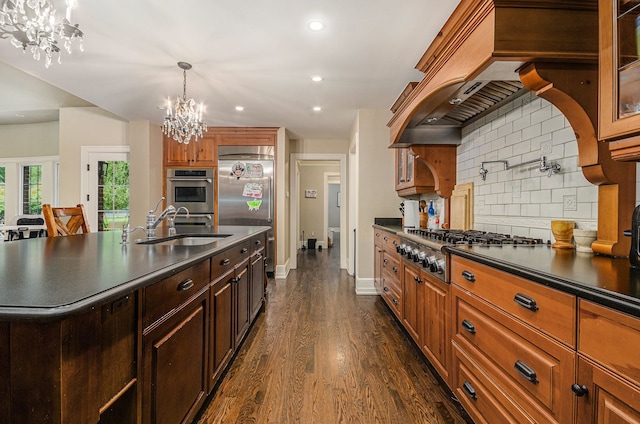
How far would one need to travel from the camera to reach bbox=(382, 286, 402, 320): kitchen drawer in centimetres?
272

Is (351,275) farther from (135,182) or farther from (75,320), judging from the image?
(75,320)

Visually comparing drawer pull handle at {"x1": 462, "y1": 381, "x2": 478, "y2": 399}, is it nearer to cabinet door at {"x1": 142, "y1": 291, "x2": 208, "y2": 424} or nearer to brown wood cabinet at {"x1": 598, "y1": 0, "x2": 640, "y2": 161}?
brown wood cabinet at {"x1": 598, "y1": 0, "x2": 640, "y2": 161}

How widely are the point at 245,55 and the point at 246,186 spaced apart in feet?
8.47

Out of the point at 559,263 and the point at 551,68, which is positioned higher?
the point at 551,68

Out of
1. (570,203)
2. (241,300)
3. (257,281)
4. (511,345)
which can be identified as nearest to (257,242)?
(257,281)

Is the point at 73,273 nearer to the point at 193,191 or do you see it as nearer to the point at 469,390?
the point at 469,390

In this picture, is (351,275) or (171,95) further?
(351,275)

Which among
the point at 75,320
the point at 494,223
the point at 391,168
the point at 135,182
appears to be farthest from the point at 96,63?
the point at 494,223

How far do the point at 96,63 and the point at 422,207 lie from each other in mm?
3575

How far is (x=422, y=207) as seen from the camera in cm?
357

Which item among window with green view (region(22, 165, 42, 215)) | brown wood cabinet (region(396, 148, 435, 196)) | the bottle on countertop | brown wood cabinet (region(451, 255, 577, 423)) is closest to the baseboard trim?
the bottle on countertop

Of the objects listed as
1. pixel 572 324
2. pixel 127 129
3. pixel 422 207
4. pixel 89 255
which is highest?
pixel 127 129

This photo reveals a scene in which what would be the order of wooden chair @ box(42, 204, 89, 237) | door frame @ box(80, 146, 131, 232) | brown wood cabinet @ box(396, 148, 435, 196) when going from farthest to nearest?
door frame @ box(80, 146, 131, 232) < brown wood cabinet @ box(396, 148, 435, 196) < wooden chair @ box(42, 204, 89, 237)

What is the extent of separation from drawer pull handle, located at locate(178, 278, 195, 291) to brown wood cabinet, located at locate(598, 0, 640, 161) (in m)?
1.67
